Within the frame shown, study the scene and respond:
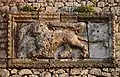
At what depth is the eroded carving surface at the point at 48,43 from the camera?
805cm

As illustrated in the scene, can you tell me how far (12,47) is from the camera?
8.12 meters

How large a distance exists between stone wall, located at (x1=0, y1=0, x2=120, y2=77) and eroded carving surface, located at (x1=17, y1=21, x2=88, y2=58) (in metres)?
0.31

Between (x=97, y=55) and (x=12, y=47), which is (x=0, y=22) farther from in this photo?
(x=97, y=55)

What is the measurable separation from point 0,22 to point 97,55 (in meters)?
2.18

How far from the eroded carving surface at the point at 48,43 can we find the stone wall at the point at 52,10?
314 millimetres

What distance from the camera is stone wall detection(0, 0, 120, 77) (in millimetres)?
8055


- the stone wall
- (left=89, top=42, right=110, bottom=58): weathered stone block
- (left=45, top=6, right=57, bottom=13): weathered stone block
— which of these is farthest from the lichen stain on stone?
(left=45, top=6, right=57, bottom=13): weathered stone block

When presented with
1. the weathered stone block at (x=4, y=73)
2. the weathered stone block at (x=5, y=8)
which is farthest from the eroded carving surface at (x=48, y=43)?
the weathered stone block at (x=5, y=8)

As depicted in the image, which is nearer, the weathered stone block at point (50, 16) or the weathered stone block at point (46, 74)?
the weathered stone block at point (46, 74)

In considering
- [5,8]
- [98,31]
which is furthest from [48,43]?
[5,8]

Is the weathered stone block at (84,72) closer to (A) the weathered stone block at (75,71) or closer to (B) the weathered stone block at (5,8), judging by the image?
(A) the weathered stone block at (75,71)

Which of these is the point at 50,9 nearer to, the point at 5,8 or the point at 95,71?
the point at 5,8

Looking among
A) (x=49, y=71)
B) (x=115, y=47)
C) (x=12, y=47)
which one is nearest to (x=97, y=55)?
(x=115, y=47)

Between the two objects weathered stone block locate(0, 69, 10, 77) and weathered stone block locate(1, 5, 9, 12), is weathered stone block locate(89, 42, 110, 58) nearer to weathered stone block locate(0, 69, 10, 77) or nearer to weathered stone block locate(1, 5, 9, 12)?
weathered stone block locate(0, 69, 10, 77)
